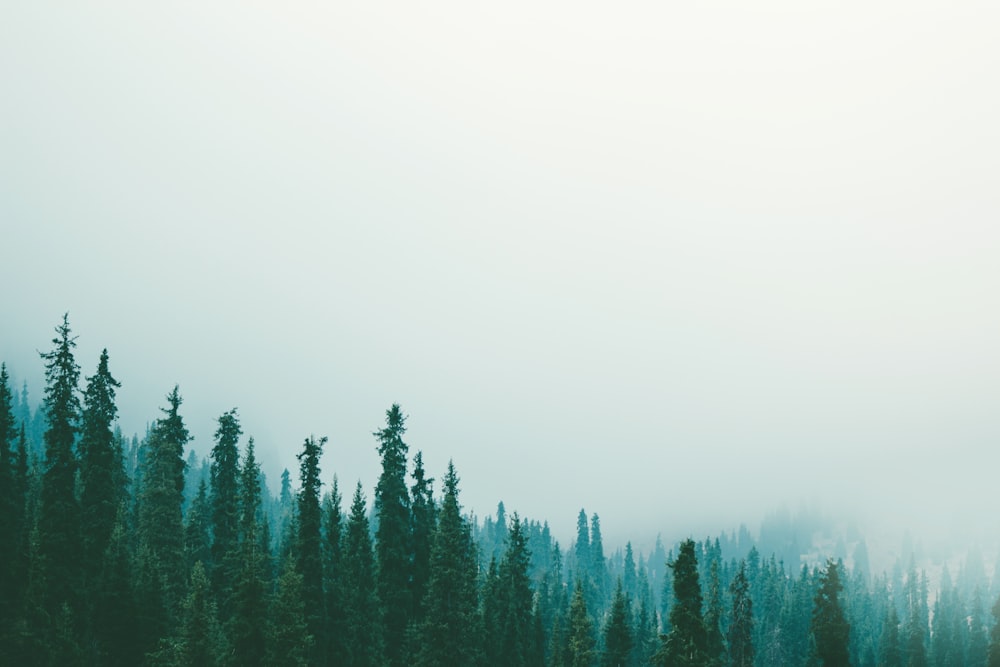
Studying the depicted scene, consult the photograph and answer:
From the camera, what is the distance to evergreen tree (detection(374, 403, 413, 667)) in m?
64.2

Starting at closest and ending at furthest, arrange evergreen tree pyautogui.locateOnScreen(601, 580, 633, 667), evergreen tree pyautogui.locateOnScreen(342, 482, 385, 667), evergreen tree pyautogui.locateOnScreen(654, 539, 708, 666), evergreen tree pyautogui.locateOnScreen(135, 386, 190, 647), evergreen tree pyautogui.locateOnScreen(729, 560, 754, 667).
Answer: evergreen tree pyautogui.locateOnScreen(654, 539, 708, 666) < evergreen tree pyautogui.locateOnScreen(135, 386, 190, 647) < evergreen tree pyautogui.locateOnScreen(342, 482, 385, 667) < evergreen tree pyautogui.locateOnScreen(601, 580, 633, 667) < evergreen tree pyautogui.locateOnScreen(729, 560, 754, 667)

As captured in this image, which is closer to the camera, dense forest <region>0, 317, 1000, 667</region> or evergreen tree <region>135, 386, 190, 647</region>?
dense forest <region>0, 317, 1000, 667</region>

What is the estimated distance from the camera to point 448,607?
188 ft

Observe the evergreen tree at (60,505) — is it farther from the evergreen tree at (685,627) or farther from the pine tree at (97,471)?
the evergreen tree at (685,627)

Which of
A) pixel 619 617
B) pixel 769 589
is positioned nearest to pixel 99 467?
pixel 619 617

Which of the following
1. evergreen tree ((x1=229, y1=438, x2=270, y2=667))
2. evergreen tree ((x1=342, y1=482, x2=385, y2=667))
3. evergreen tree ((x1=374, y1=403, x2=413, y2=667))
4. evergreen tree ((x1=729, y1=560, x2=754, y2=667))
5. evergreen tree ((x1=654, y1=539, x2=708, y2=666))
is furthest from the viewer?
evergreen tree ((x1=729, y1=560, x2=754, y2=667))

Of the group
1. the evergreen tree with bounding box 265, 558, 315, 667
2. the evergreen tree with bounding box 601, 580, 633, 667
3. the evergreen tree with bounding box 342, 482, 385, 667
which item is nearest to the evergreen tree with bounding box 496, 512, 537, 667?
the evergreen tree with bounding box 601, 580, 633, 667

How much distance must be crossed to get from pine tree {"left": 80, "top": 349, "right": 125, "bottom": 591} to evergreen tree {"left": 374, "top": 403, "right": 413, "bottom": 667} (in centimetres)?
2071

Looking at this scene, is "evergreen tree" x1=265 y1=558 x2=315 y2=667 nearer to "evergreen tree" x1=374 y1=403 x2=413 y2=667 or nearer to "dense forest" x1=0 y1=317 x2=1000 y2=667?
"dense forest" x1=0 y1=317 x2=1000 y2=667

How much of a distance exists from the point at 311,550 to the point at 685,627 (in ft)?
83.8

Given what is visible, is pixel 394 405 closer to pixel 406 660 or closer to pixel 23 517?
pixel 406 660

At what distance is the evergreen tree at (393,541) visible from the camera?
64.2 m

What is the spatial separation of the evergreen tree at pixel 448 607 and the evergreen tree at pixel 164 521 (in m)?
17.8

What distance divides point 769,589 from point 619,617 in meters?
77.3
